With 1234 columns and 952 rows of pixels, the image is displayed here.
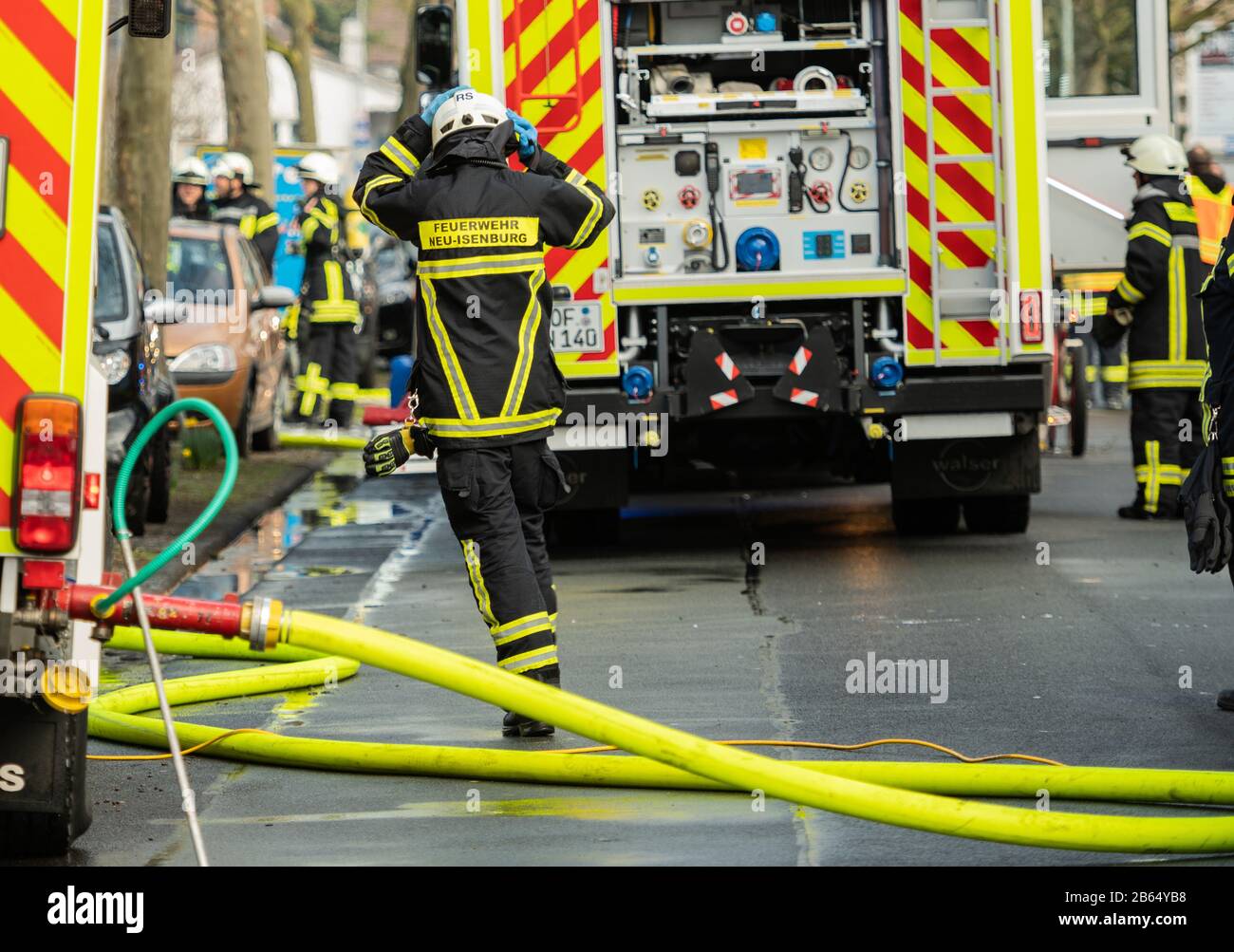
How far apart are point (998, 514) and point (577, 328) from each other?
2.57 metres

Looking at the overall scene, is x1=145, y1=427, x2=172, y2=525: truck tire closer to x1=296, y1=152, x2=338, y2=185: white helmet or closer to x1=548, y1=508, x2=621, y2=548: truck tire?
x1=548, y1=508, x2=621, y2=548: truck tire

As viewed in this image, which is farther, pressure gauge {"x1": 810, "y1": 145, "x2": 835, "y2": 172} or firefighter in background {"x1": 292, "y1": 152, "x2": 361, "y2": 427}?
firefighter in background {"x1": 292, "y1": 152, "x2": 361, "y2": 427}

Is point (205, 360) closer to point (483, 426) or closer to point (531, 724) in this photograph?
point (483, 426)

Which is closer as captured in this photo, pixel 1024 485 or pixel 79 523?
pixel 79 523

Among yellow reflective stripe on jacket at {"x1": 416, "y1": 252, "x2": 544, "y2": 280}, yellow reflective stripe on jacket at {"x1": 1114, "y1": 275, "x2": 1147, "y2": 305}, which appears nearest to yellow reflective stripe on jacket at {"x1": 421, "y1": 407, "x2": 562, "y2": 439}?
yellow reflective stripe on jacket at {"x1": 416, "y1": 252, "x2": 544, "y2": 280}

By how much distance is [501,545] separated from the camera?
23.0ft

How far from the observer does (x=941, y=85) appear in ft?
35.9

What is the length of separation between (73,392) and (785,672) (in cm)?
353

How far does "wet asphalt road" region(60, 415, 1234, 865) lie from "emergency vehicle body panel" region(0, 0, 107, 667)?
1.11m

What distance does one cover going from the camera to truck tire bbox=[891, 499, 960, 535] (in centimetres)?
1192

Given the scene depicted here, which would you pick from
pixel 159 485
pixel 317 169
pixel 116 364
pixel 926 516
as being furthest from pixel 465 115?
pixel 317 169
